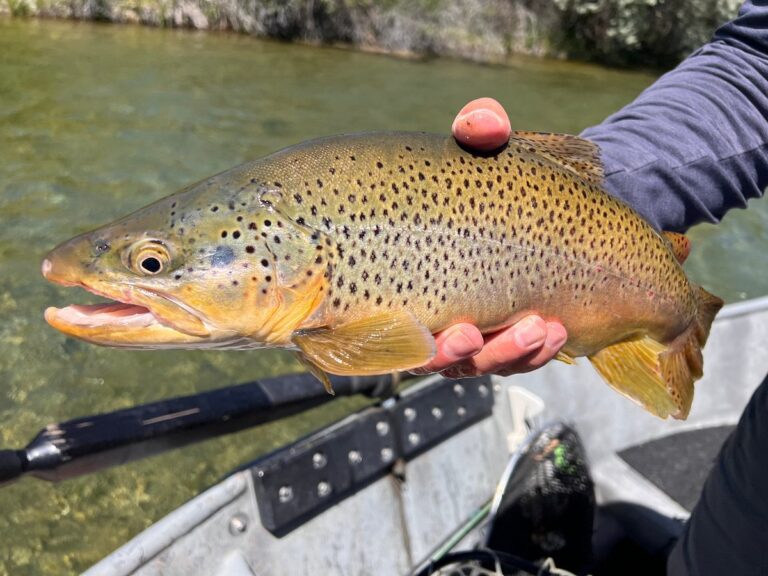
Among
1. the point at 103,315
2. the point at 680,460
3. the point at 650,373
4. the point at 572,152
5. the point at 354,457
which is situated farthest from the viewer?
the point at 680,460

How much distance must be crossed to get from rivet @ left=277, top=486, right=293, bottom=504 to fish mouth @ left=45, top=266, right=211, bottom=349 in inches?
50.2

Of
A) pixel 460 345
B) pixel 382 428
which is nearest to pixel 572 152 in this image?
pixel 460 345

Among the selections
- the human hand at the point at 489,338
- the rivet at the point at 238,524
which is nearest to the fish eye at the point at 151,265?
the human hand at the point at 489,338

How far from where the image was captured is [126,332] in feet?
5.78

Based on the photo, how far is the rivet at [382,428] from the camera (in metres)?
3.35

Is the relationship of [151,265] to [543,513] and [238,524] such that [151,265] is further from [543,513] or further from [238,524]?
[543,513]

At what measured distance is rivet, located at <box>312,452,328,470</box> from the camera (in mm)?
3051

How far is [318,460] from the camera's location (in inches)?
121

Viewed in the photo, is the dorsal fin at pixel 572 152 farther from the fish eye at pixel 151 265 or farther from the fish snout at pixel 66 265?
the fish snout at pixel 66 265

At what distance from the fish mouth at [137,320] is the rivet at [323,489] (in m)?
1.43

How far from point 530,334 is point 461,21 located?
74.2 ft

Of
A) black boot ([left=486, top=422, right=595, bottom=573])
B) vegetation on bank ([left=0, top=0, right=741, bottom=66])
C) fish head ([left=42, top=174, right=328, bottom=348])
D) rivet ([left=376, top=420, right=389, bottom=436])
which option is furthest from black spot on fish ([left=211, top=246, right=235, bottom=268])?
vegetation on bank ([left=0, top=0, right=741, bottom=66])

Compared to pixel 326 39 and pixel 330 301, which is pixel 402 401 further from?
pixel 326 39

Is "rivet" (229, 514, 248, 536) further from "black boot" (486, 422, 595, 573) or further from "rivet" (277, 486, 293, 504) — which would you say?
"black boot" (486, 422, 595, 573)
